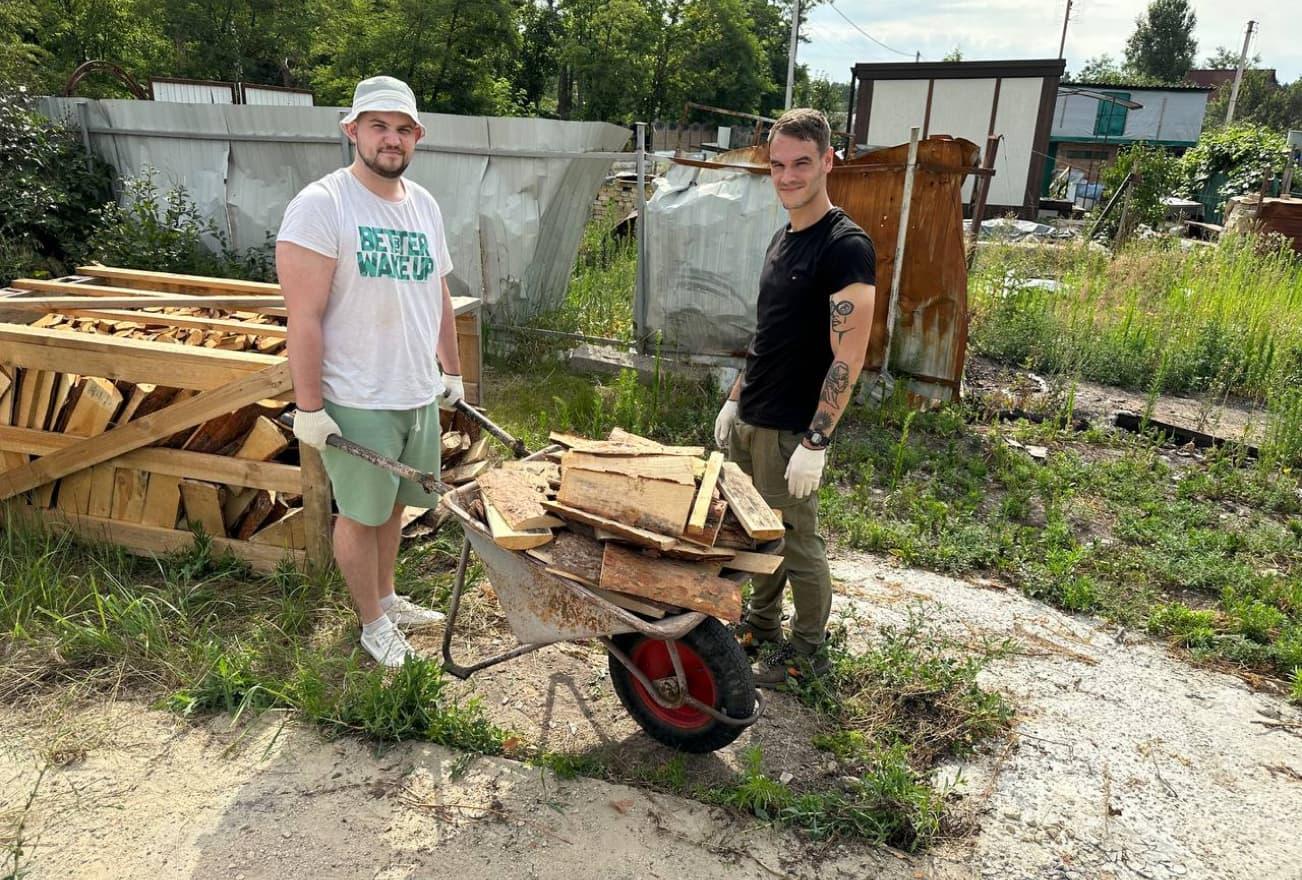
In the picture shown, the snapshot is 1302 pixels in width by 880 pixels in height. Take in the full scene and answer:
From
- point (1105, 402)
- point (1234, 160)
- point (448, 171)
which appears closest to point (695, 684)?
point (1105, 402)

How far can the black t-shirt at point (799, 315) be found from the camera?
9.35 ft

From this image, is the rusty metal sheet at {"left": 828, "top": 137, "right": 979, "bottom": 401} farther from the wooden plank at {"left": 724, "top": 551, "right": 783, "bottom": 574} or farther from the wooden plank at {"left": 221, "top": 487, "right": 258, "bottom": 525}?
the wooden plank at {"left": 221, "top": 487, "right": 258, "bottom": 525}

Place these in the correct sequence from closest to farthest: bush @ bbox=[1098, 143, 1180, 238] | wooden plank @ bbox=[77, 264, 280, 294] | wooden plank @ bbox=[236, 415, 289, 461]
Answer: wooden plank @ bbox=[236, 415, 289, 461] < wooden plank @ bbox=[77, 264, 280, 294] < bush @ bbox=[1098, 143, 1180, 238]

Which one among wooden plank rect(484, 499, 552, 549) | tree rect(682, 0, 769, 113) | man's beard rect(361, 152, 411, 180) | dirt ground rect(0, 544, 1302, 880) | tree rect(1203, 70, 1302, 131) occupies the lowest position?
dirt ground rect(0, 544, 1302, 880)

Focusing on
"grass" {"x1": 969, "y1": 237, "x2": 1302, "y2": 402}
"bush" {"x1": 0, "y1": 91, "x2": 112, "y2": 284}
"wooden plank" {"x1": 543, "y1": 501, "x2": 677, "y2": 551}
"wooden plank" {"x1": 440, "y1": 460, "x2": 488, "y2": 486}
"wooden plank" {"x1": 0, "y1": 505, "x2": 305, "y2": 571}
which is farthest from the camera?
"bush" {"x1": 0, "y1": 91, "x2": 112, "y2": 284}

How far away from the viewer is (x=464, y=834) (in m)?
2.59

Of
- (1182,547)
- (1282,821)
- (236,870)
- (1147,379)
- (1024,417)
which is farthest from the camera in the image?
(1147,379)

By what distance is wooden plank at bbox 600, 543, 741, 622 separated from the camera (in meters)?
2.48

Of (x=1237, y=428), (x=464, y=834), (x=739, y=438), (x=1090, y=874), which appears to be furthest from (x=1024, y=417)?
(x=464, y=834)

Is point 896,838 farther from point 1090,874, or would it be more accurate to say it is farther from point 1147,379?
point 1147,379

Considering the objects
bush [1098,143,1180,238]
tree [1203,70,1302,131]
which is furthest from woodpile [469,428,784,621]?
tree [1203,70,1302,131]

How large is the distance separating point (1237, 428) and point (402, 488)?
21.2ft

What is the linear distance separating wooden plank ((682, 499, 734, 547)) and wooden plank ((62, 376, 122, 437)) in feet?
9.66

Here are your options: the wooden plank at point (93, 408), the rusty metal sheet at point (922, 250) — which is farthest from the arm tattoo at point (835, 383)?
the rusty metal sheet at point (922, 250)
